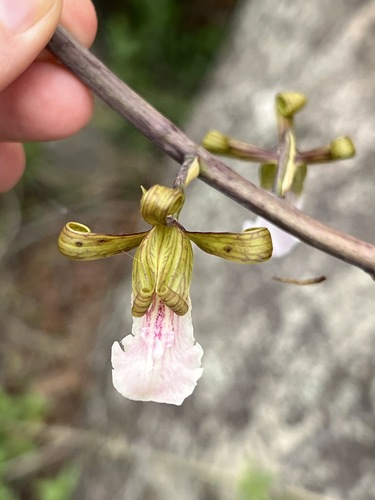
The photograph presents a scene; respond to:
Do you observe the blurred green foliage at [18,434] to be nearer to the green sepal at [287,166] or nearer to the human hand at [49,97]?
the human hand at [49,97]

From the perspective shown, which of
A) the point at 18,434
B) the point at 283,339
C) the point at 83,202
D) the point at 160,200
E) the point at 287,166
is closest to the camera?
the point at 160,200

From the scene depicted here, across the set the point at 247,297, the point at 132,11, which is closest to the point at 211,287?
the point at 247,297

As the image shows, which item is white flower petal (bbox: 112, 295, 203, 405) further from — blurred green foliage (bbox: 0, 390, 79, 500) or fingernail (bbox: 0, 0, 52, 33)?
blurred green foliage (bbox: 0, 390, 79, 500)

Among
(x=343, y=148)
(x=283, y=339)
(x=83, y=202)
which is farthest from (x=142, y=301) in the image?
(x=83, y=202)

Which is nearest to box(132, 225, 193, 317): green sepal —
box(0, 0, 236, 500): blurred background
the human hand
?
the human hand

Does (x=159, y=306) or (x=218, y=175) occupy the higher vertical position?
(x=218, y=175)

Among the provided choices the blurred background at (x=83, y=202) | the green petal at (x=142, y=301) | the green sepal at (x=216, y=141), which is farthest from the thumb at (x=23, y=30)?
the blurred background at (x=83, y=202)

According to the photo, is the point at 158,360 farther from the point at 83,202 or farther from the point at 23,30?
the point at 83,202
